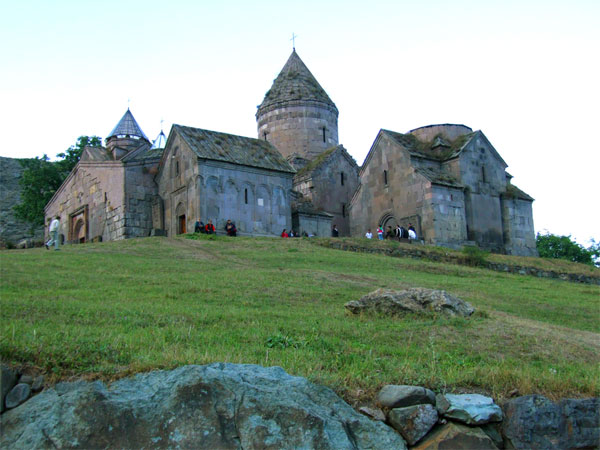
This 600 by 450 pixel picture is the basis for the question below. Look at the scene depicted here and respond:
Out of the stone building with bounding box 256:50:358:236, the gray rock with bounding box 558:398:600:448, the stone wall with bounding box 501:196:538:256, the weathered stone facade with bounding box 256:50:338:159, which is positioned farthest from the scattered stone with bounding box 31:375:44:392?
the weathered stone facade with bounding box 256:50:338:159

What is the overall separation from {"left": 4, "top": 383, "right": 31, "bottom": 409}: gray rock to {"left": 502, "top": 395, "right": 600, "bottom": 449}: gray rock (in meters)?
3.90

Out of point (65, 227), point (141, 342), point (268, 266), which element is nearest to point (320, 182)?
point (65, 227)

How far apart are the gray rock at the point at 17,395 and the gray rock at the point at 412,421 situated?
2.89m

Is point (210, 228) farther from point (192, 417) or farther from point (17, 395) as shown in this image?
point (192, 417)

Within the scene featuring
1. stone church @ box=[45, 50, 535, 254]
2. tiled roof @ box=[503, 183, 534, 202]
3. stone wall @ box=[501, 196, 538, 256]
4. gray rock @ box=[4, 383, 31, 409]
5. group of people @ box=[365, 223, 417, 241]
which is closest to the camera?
gray rock @ box=[4, 383, 31, 409]

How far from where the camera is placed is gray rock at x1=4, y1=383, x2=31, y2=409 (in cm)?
488

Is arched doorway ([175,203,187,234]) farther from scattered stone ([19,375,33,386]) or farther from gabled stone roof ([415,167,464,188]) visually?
scattered stone ([19,375,33,386])

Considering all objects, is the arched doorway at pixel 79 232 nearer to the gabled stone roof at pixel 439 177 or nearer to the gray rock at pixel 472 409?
the gabled stone roof at pixel 439 177

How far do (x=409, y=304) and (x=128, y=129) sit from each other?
28633 mm

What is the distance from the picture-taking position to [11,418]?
4.75 m

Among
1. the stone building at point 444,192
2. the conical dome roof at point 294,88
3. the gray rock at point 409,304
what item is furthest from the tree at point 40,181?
the gray rock at point 409,304

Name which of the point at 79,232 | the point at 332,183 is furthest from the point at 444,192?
the point at 79,232

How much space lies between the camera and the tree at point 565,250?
146 feet

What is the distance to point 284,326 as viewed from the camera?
8.54 m
